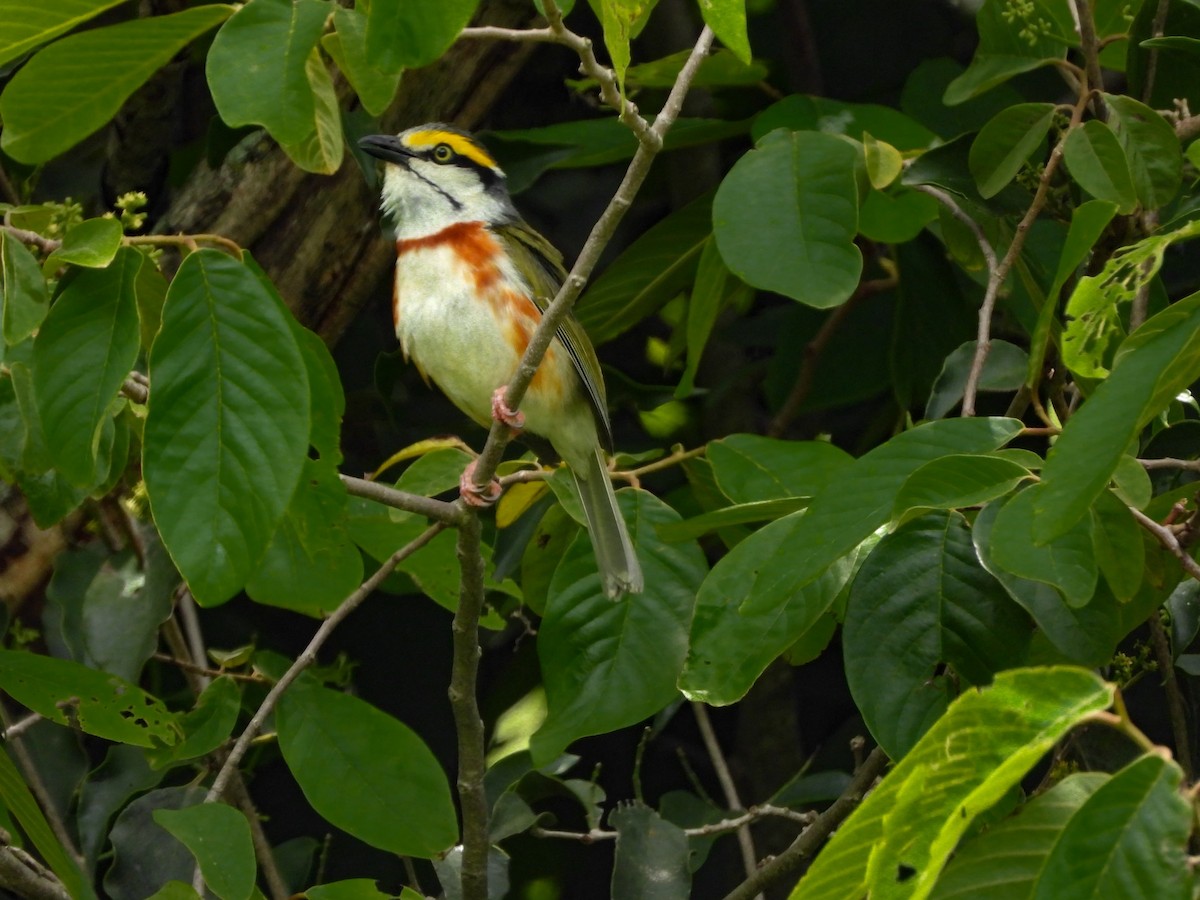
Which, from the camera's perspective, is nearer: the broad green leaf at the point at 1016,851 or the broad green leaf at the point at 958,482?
the broad green leaf at the point at 1016,851

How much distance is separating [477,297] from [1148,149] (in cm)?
172

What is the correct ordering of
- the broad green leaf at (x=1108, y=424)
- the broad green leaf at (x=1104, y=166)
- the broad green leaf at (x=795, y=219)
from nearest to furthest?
A: 1. the broad green leaf at (x=1108, y=424)
2. the broad green leaf at (x=795, y=219)
3. the broad green leaf at (x=1104, y=166)

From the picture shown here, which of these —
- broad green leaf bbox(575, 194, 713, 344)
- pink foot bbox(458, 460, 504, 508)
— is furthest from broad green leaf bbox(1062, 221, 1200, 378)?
broad green leaf bbox(575, 194, 713, 344)

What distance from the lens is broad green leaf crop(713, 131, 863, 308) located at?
2.38 m

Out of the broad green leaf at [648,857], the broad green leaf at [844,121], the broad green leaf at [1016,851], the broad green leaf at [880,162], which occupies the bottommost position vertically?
the broad green leaf at [648,857]

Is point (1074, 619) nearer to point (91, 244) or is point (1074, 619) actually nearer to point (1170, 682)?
point (1170, 682)

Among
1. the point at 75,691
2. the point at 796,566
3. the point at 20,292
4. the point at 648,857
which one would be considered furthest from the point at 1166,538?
the point at 75,691

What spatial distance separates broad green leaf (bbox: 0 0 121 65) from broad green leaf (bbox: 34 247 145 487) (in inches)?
12.5

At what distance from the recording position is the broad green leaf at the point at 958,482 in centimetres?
187

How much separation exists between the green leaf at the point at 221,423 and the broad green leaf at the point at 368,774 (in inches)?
31.4

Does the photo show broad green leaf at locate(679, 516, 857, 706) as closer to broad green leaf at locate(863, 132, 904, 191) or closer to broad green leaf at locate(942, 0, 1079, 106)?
broad green leaf at locate(863, 132, 904, 191)

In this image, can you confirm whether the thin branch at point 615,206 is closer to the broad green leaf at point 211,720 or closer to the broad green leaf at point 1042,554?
the broad green leaf at point 1042,554

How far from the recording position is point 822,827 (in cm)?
266

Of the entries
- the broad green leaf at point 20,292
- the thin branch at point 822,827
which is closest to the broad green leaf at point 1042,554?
the thin branch at point 822,827
